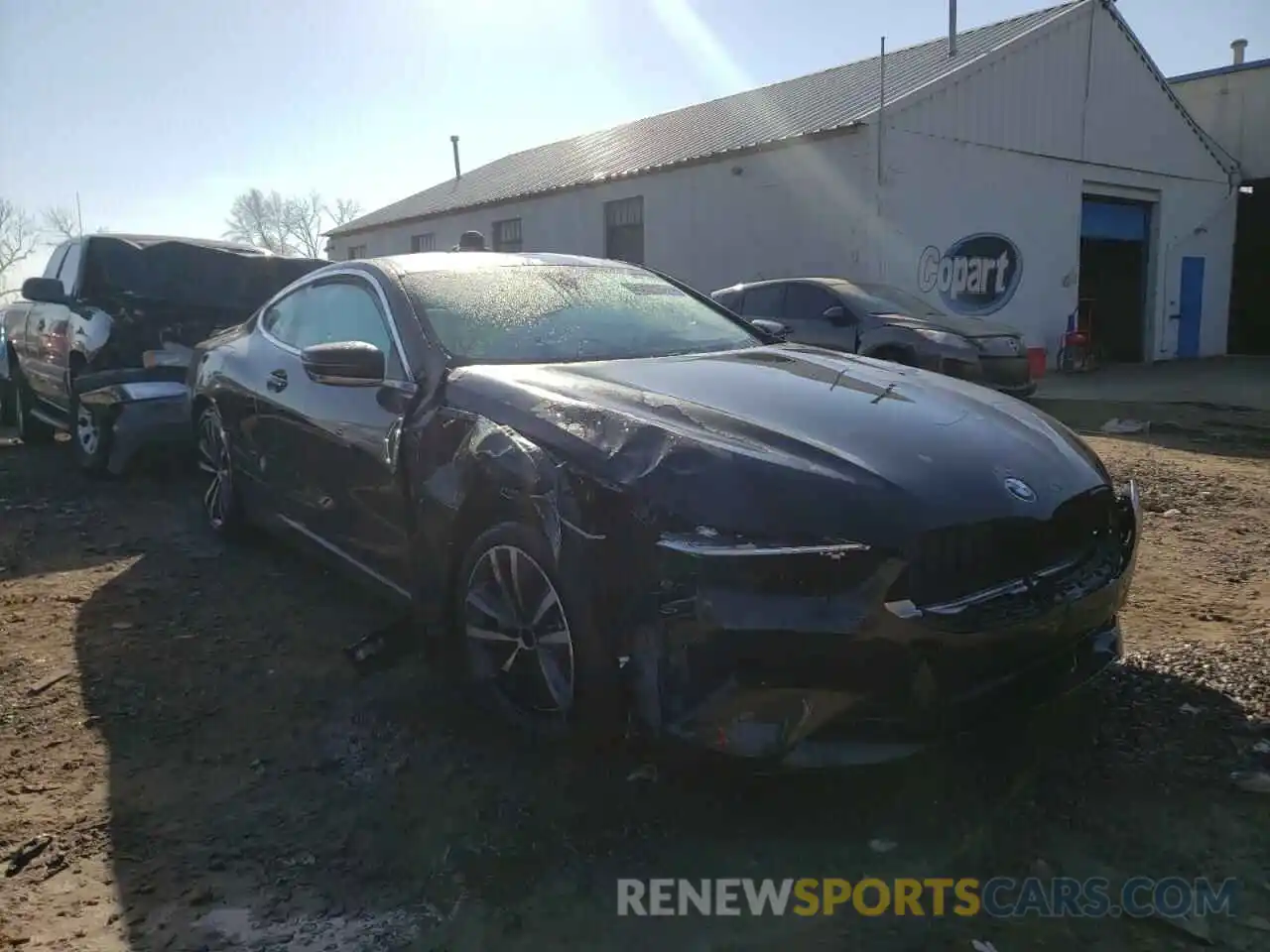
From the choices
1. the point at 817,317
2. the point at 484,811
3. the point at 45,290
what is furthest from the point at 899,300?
the point at 484,811

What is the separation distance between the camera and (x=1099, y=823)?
2486mm

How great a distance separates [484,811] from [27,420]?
8024mm

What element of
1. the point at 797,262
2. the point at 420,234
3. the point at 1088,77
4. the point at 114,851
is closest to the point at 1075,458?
the point at 114,851

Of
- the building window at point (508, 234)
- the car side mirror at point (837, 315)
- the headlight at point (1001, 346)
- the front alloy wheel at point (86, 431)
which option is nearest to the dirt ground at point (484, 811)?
the front alloy wheel at point (86, 431)

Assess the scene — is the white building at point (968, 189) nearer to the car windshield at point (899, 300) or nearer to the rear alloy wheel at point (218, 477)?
the car windshield at point (899, 300)

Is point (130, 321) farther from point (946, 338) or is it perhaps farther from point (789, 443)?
point (946, 338)

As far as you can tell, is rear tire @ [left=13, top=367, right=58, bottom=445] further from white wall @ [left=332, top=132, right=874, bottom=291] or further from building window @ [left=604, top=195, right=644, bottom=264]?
building window @ [left=604, top=195, right=644, bottom=264]

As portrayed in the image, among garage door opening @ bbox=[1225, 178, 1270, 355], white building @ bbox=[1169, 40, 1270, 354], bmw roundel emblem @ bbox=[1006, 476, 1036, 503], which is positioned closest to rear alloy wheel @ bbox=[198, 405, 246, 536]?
bmw roundel emblem @ bbox=[1006, 476, 1036, 503]

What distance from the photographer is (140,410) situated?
21.0 ft

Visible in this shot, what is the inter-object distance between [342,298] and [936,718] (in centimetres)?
291

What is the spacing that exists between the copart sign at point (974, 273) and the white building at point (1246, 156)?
807 cm

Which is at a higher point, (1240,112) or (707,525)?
(1240,112)

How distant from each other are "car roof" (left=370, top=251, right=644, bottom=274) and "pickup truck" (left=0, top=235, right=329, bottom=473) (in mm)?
3017

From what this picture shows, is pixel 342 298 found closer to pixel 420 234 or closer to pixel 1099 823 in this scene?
pixel 1099 823
